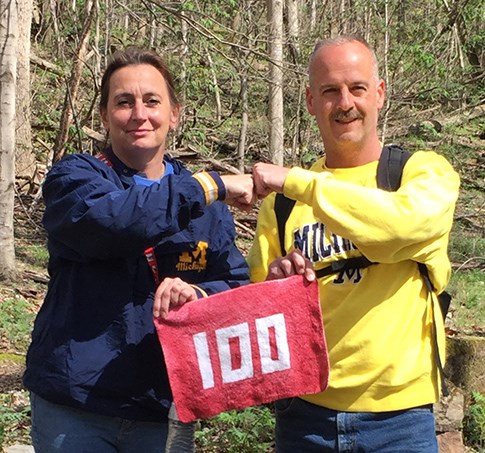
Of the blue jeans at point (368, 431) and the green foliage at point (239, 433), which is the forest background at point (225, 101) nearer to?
the green foliage at point (239, 433)

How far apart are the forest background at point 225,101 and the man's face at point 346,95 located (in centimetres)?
269

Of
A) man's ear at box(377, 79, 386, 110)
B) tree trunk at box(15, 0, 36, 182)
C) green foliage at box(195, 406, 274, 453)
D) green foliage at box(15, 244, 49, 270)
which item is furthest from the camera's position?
tree trunk at box(15, 0, 36, 182)

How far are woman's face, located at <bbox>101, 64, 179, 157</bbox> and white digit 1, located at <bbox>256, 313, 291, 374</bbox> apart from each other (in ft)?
2.26

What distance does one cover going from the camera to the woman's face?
2.64 meters

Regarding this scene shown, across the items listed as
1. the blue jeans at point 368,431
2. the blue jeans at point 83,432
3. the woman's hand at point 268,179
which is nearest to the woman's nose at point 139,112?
the woman's hand at point 268,179

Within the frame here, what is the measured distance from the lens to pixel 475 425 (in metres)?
5.30

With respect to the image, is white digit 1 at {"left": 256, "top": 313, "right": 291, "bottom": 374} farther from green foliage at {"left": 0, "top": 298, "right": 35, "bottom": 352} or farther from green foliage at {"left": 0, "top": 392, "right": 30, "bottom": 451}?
green foliage at {"left": 0, "top": 298, "right": 35, "bottom": 352}

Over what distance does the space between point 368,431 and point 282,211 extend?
796mm

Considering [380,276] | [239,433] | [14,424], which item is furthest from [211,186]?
[14,424]

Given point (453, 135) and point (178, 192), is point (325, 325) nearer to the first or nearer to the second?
point (178, 192)

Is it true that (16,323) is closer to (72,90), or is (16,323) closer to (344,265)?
(72,90)

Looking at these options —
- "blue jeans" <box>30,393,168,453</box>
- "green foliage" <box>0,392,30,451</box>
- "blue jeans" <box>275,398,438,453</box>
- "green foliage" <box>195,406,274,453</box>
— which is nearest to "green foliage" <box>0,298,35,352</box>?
"green foliage" <box>0,392,30,451</box>

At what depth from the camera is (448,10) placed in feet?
48.0

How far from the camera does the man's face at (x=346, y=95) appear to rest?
2.63 meters
